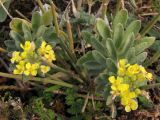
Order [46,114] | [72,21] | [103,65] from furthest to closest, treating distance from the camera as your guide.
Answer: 1. [72,21]
2. [46,114]
3. [103,65]

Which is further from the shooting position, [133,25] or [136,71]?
[133,25]

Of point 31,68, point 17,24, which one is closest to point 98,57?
point 31,68

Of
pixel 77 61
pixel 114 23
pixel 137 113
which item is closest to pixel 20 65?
pixel 77 61

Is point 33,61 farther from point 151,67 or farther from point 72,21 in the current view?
point 151,67

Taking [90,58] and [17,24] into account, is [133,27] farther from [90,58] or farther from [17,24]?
[17,24]

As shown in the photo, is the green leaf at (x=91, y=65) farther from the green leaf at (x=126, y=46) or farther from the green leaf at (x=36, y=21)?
the green leaf at (x=36, y=21)

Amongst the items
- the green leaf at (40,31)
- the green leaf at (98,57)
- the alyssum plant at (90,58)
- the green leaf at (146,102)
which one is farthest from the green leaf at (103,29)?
the green leaf at (146,102)

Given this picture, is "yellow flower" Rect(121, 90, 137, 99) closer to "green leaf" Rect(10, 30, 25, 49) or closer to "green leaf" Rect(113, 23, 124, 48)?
"green leaf" Rect(113, 23, 124, 48)
